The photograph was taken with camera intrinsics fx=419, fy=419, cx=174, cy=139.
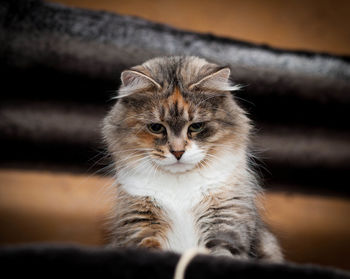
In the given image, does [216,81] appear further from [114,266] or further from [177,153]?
[114,266]

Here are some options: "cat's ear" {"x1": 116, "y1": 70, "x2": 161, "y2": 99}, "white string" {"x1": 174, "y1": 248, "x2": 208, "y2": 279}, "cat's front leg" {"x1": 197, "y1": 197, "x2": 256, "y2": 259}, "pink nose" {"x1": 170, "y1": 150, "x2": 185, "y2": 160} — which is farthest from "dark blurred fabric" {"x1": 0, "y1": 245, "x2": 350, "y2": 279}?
"cat's ear" {"x1": 116, "y1": 70, "x2": 161, "y2": 99}

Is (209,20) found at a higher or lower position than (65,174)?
higher

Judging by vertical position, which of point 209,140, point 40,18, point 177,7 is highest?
point 177,7

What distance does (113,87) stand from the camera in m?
1.61

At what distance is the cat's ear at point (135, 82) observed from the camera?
1197 mm

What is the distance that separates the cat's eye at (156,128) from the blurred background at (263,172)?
0.51 meters

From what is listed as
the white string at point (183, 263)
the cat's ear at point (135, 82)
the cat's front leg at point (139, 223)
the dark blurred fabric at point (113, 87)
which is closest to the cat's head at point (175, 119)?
the cat's ear at point (135, 82)

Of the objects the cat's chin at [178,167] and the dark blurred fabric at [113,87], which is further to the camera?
the dark blurred fabric at [113,87]

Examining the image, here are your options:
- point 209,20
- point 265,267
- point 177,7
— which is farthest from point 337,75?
point 265,267

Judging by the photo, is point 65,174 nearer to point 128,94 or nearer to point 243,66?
point 128,94

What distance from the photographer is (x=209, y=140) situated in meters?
1.20

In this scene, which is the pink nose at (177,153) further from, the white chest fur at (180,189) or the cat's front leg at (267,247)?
the cat's front leg at (267,247)

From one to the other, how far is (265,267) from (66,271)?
37 centimetres

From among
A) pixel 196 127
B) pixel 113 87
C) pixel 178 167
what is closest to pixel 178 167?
pixel 178 167
